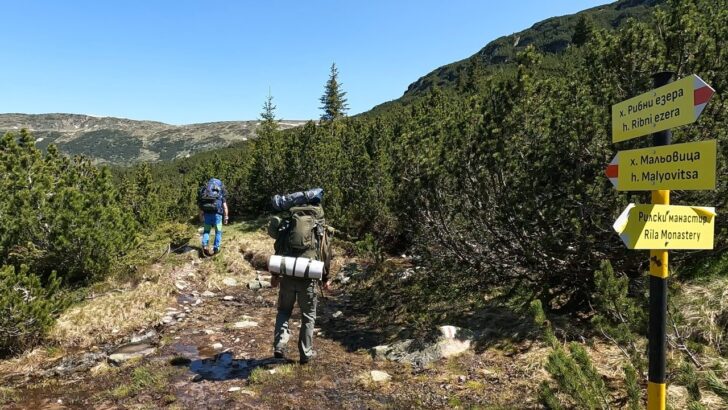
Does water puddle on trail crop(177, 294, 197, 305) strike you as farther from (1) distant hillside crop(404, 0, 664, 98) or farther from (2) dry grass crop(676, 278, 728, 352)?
(1) distant hillside crop(404, 0, 664, 98)

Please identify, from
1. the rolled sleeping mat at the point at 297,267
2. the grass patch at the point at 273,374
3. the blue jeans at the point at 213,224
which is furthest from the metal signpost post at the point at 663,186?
the blue jeans at the point at 213,224

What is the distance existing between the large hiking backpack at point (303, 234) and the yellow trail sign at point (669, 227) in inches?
160

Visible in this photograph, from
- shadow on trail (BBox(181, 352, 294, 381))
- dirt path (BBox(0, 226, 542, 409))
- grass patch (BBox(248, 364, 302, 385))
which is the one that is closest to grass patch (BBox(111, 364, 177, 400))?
dirt path (BBox(0, 226, 542, 409))

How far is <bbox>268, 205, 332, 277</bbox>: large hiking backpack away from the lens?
20.0ft

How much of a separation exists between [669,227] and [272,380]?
4696 mm

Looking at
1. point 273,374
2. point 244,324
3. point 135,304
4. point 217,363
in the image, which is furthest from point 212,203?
point 273,374


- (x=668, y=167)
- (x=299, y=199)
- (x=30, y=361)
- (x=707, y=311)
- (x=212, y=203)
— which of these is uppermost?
(x=668, y=167)

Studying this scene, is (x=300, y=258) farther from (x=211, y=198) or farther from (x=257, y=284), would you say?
(x=211, y=198)

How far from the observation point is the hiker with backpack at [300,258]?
5.98 meters

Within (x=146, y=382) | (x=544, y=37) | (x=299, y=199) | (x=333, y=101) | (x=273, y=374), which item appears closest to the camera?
(x=146, y=382)

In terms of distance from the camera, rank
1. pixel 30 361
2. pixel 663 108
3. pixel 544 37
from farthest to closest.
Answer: pixel 544 37, pixel 30 361, pixel 663 108

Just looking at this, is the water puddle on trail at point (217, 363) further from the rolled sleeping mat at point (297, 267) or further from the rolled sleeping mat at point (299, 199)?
the rolled sleeping mat at point (299, 199)

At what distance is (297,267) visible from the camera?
5.92 m

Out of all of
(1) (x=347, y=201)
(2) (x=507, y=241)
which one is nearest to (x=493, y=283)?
(2) (x=507, y=241)
